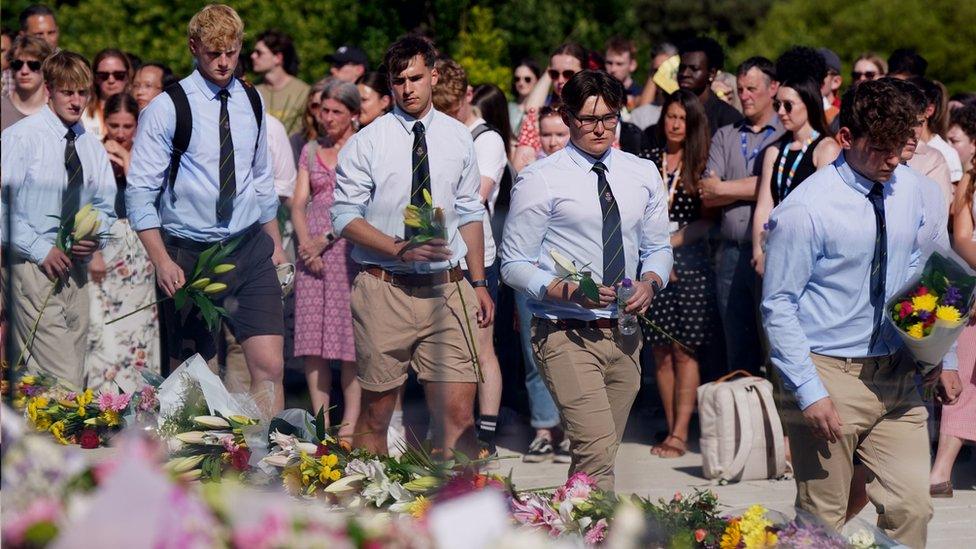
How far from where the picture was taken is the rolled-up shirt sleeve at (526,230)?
207 inches

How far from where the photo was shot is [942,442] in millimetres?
6863

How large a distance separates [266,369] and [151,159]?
986 millimetres

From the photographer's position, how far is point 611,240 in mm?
5277

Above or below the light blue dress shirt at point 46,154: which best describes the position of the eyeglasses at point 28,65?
above

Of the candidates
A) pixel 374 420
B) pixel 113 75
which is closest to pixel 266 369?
pixel 374 420

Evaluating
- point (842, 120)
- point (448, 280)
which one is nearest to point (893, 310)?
point (842, 120)

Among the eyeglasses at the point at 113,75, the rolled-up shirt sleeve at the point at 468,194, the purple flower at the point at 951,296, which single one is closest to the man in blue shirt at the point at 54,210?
the rolled-up shirt sleeve at the point at 468,194

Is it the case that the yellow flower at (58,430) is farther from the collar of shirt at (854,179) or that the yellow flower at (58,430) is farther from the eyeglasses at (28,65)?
the eyeglasses at (28,65)

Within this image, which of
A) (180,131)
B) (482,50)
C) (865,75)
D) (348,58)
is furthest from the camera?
(482,50)

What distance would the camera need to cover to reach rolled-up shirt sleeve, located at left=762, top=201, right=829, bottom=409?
183 inches

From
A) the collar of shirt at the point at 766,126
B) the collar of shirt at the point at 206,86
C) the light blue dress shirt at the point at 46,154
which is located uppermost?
the collar of shirt at the point at 206,86

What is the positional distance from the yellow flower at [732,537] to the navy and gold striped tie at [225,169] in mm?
2332

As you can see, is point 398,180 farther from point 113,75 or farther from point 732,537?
point 113,75

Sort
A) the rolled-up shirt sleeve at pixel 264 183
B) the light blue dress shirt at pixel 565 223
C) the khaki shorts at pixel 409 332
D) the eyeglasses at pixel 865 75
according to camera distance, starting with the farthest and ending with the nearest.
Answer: the eyeglasses at pixel 865 75 → the rolled-up shirt sleeve at pixel 264 183 → the khaki shorts at pixel 409 332 → the light blue dress shirt at pixel 565 223
